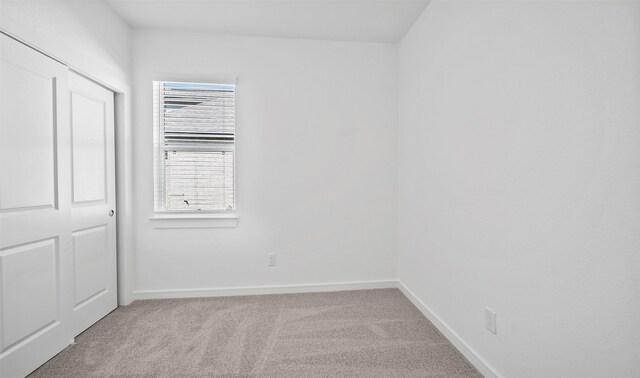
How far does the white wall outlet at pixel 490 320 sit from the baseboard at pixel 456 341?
23cm

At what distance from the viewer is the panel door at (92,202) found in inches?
82.4

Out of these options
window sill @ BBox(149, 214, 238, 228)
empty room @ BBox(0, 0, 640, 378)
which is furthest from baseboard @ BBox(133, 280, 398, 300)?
window sill @ BBox(149, 214, 238, 228)

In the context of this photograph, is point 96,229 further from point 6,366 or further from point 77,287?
point 6,366

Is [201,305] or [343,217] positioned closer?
[201,305]

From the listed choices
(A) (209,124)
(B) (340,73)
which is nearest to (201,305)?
(A) (209,124)

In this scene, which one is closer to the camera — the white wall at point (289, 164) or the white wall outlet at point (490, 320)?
the white wall outlet at point (490, 320)

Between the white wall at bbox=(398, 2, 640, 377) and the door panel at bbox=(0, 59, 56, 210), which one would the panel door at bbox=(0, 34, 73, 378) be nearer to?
the door panel at bbox=(0, 59, 56, 210)

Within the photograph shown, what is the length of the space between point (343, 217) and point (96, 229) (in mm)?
2279

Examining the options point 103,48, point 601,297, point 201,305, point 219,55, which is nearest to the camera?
point 601,297

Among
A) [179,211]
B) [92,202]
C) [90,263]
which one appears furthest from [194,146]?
[90,263]

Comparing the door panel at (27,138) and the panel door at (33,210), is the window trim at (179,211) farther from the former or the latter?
the door panel at (27,138)

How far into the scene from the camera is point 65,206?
1929 millimetres

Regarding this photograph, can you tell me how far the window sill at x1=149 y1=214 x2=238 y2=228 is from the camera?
9.13 feet

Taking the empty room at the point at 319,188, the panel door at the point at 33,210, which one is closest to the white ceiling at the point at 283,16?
the empty room at the point at 319,188
